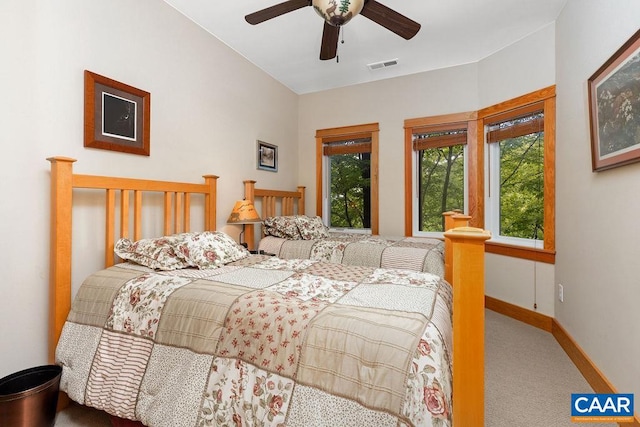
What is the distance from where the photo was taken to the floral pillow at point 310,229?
3.00 m

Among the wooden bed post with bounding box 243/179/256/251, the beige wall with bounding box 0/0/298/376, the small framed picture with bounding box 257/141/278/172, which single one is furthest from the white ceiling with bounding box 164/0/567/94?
the wooden bed post with bounding box 243/179/256/251

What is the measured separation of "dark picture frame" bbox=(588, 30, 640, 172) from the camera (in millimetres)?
1450

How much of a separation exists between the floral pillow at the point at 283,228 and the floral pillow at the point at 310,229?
0.04 meters

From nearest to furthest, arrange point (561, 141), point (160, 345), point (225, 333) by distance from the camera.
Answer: point (225, 333), point (160, 345), point (561, 141)

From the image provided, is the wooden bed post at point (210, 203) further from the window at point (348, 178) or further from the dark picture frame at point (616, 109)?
the dark picture frame at point (616, 109)

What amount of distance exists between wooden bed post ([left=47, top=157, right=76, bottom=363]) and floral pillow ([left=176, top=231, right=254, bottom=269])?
0.54 metres

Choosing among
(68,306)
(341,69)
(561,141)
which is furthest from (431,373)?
(341,69)

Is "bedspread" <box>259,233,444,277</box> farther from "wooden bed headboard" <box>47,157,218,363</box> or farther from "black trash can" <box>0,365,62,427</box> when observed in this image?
"black trash can" <box>0,365,62,427</box>

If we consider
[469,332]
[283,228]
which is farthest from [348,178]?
[469,332]

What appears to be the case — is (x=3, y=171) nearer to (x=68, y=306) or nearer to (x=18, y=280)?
(x=18, y=280)

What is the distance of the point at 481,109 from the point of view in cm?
329

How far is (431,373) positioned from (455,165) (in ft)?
10.3

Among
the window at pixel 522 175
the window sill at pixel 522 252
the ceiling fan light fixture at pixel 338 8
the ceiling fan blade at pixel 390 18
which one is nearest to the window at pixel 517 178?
the window at pixel 522 175

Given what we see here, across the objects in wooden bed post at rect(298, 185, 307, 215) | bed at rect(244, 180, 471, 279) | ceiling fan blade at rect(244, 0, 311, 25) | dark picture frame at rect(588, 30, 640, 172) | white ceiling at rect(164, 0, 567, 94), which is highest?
white ceiling at rect(164, 0, 567, 94)
